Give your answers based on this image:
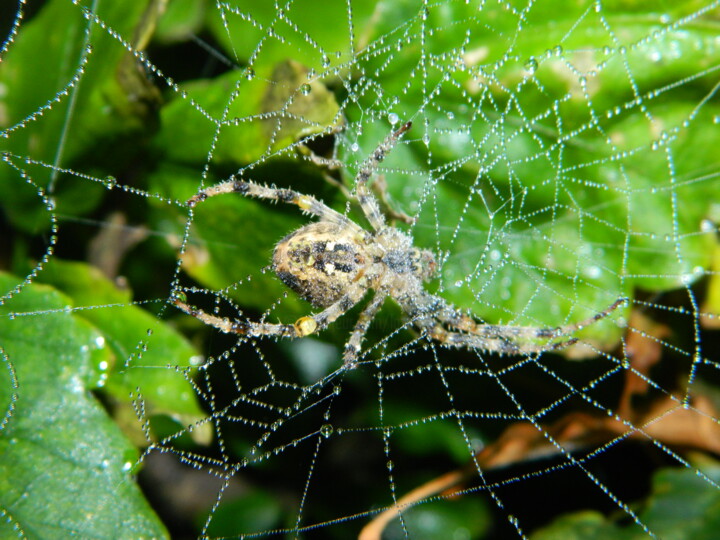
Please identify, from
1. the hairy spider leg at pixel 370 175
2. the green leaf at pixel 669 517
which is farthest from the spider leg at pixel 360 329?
the green leaf at pixel 669 517

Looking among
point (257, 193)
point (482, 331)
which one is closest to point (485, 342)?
point (482, 331)

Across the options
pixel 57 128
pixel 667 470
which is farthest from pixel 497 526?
pixel 57 128

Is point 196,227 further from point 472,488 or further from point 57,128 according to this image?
point 472,488

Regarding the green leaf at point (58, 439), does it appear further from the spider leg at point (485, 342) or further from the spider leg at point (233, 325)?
the spider leg at point (485, 342)

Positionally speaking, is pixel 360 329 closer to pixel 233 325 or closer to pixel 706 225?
pixel 233 325

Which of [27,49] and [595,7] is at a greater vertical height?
[595,7]

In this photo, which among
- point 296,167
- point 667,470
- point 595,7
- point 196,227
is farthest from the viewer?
point 667,470
